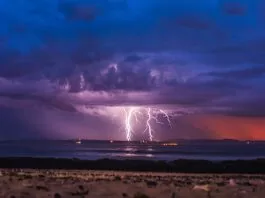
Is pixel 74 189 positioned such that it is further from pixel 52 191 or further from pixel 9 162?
pixel 9 162

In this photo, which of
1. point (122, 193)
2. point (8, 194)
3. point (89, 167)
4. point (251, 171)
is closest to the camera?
point (8, 194)

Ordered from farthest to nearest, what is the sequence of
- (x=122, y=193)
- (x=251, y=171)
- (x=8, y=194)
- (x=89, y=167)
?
(x=89, y=167) → (x=251, y=171) → (x=122, y=193) → (x=8, y=194)

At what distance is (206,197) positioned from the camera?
29734 millimetres

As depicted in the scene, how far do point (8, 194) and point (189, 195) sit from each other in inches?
364

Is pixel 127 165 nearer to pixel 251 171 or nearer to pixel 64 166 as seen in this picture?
pixel 64 166

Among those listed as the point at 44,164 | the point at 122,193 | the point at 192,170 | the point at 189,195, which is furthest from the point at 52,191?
the point at 44,164

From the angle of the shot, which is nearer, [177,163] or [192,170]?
[192,170]

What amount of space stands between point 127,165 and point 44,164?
11019mm

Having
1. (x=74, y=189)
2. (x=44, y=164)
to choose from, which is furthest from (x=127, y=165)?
(x=74, y=189)

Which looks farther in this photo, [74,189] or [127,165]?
[127,165]

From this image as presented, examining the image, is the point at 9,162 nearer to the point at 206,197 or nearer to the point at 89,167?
the point at 89,167

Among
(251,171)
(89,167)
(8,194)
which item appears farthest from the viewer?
(89,167)

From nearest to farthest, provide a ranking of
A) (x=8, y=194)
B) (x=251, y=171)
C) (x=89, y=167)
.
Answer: (x=8, y=194), (x=251, y=171), (x=89, y=167)

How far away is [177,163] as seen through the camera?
76.3 meters
